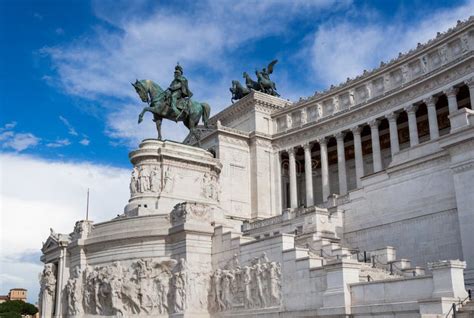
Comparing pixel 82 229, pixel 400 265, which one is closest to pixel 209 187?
pixel 82 229

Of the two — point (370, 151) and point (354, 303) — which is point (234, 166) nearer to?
point (370, 151)

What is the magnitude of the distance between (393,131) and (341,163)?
7311 mm

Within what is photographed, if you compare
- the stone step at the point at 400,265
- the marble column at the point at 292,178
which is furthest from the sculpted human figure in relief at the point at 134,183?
the marble column at the point at 292,178

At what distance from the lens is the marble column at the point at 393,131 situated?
197ft

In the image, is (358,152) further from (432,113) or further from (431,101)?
(431,101)

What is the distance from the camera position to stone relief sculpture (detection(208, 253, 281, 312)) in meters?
29.3

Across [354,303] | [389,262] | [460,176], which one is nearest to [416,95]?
[460,176]

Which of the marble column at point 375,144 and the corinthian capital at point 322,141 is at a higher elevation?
the corinthian capital at point 322,141

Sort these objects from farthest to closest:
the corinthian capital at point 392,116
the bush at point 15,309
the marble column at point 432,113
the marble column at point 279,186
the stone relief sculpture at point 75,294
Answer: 1. the bush at point 15,309
2. the marble column at point 279,186
3. the corinthian capital at point 392,116
4. the marble column at point 432,113
5. the stone relief sculpture at point 75,294

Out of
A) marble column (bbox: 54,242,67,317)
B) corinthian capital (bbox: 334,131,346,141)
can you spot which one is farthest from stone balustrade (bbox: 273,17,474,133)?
marble column (bbox: 54,242,67,317)

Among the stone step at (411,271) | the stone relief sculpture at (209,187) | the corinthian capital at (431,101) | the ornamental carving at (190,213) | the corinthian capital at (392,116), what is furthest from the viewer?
the corinthian capital at (392,116)

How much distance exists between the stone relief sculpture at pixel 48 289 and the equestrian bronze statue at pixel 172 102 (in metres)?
12.8

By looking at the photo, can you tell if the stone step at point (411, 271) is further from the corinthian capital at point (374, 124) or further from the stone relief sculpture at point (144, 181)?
the corinthian capital at point (374, 124)

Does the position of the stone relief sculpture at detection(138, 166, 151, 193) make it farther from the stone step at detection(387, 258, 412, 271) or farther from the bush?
the bush
